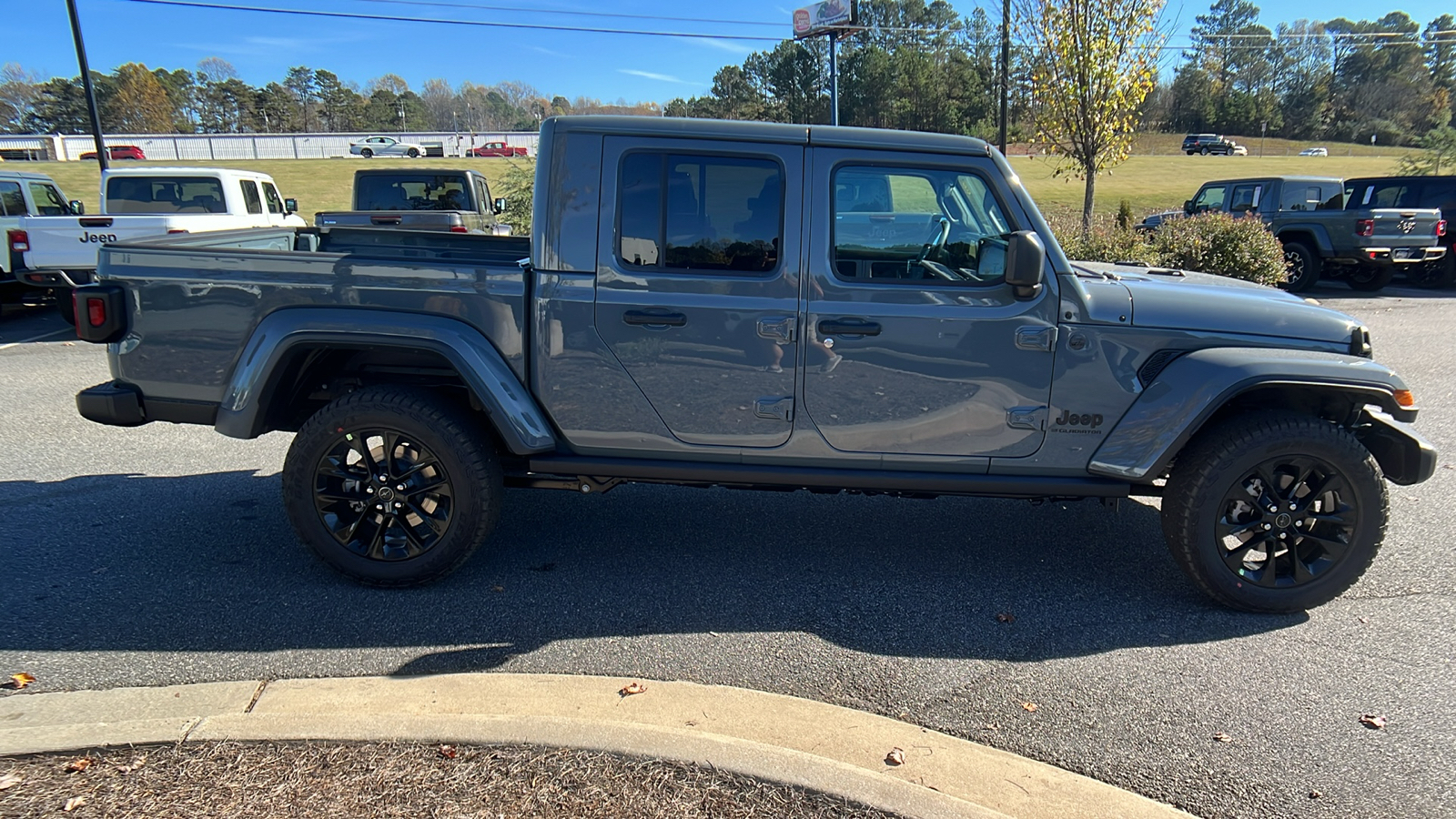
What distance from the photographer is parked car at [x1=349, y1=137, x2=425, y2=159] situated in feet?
223

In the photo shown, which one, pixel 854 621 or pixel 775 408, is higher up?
pixel 775 408

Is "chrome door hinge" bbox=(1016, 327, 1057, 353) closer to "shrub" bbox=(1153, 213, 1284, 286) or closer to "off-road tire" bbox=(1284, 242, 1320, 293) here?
"shrub" bbox=(1153, 213, 1284, 286)

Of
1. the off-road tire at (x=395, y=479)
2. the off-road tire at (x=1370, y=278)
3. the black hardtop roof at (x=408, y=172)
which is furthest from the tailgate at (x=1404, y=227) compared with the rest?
the off-road tire at (x=395, y=479)

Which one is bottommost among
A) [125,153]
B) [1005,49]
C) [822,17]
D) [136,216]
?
[136,216]

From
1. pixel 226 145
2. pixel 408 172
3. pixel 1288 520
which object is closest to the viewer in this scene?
pixel 1288 520

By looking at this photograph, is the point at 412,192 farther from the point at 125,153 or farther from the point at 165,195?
the point at 125,153

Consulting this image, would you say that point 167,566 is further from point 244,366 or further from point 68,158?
point 68,158

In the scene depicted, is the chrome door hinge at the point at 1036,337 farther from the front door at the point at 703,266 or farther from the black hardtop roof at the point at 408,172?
the black hardtop roof at the point at 408,172

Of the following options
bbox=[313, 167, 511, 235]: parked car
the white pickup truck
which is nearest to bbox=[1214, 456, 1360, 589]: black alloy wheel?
the white pickup truck

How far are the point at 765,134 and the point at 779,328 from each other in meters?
0.81

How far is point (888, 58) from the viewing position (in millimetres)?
59188

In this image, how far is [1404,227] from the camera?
13.5m

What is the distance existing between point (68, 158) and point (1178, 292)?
3117 inches

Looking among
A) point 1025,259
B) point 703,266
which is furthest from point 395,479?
point 1025,259
